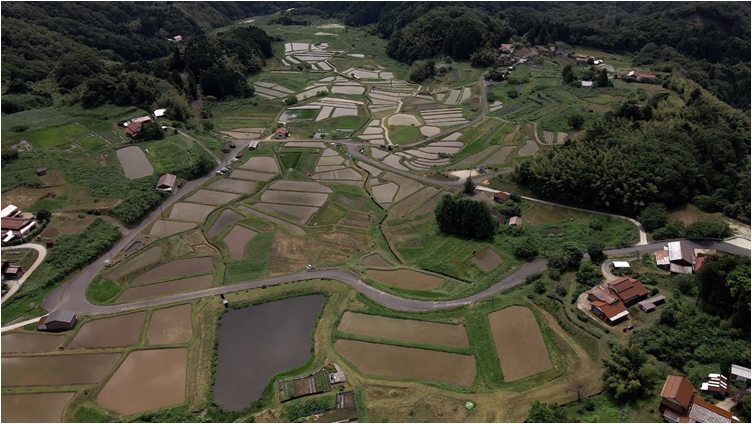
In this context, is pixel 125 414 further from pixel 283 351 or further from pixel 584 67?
pixel 584 67

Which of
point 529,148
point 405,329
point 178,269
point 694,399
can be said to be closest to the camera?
point 694,399

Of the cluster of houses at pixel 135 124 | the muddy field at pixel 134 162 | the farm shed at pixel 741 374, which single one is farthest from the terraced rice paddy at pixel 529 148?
the cluster of houses at pixel 135 124

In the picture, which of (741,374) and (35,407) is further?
(35,407)

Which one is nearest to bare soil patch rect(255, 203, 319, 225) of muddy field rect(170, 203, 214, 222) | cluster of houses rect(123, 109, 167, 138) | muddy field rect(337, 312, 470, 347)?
muddy field rect(170, 203, 214, 222)

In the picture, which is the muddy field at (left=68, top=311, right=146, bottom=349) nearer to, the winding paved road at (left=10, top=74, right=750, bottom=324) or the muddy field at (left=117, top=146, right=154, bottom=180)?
the winding paved road at (left=10, top=74, right=750, bottom=324)

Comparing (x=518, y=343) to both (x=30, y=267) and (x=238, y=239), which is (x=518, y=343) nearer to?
(x=238, y=239)

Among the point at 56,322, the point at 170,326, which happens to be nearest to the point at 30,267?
the point at 56,322
